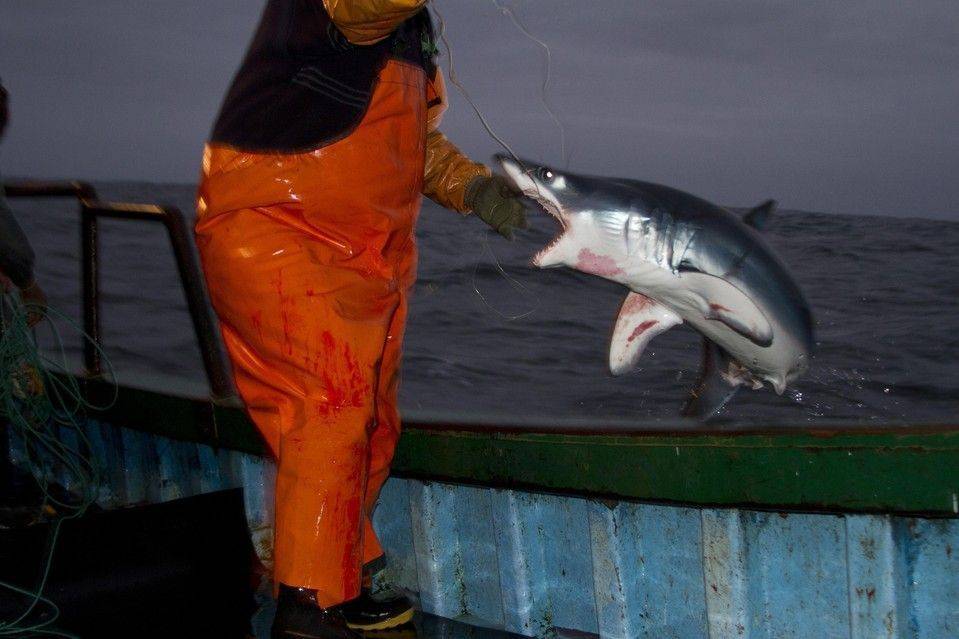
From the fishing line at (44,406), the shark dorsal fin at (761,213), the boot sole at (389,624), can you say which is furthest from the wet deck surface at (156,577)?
the shark dorsal fin at (761,213)

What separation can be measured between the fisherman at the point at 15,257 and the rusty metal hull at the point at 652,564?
1211 mm

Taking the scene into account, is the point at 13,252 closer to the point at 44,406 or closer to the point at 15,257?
Answer: the point at 15,257

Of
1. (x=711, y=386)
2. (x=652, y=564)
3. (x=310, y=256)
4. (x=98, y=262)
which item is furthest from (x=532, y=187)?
(x=98, y=262)

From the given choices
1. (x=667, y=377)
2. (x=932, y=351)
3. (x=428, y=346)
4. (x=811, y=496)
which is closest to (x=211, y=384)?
(x=811, y=496)

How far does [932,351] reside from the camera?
7648mm

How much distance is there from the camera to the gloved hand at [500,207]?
2.62 metres

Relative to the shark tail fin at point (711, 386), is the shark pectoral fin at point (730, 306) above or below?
above

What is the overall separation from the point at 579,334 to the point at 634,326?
6531 millimetres

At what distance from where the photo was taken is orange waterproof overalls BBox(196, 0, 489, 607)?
200 centimetres

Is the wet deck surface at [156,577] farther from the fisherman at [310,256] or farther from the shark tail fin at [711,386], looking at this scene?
the shark tail fin at [711,386]

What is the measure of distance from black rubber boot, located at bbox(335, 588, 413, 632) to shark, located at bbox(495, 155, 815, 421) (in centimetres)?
105

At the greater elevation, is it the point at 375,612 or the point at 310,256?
the point at 310,256

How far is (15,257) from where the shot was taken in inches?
136

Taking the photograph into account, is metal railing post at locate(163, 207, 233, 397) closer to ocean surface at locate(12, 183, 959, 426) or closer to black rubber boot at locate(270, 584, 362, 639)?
ocean surface at locate(12, 183, 959, 426)
